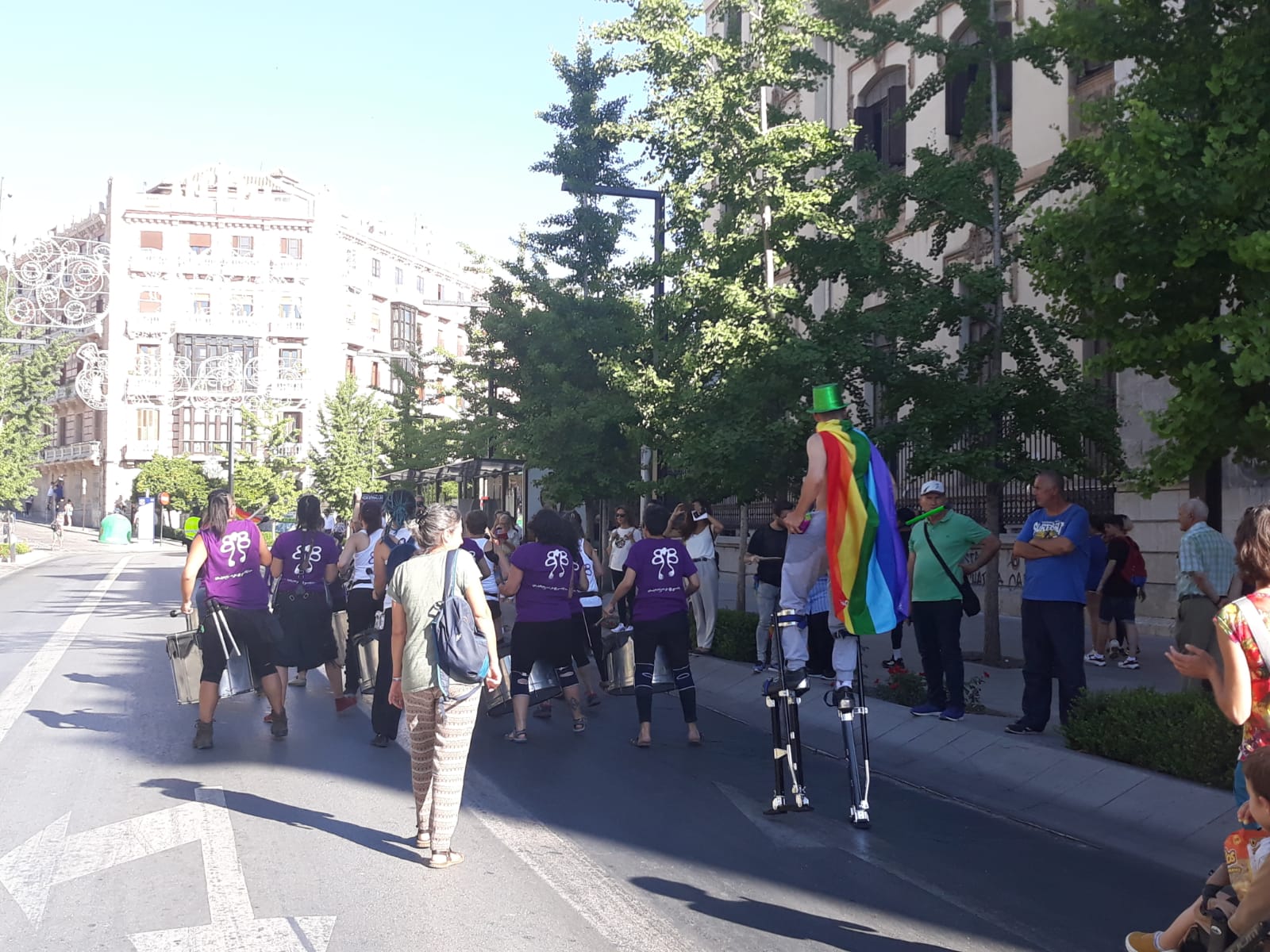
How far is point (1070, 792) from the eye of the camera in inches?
313

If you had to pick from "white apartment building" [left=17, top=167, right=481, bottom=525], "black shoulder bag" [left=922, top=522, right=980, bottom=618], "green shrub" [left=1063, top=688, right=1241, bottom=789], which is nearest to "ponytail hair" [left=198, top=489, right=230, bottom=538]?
"black shoulder bag" [left=922, top=522, right=980, bottom=618]

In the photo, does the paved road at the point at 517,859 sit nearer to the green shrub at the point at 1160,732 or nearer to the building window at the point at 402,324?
the green shrub at the point at 1160,732

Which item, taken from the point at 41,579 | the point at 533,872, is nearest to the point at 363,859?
the point at 533,872

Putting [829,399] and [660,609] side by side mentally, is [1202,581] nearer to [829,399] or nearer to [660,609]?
[829,399]

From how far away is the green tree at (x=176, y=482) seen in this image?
227 ft

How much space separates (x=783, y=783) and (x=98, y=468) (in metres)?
76.6

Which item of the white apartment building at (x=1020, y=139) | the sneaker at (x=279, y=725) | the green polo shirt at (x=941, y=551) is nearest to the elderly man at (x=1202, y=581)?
the green polo shirt at (x=941, y=551)

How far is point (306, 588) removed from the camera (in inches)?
439

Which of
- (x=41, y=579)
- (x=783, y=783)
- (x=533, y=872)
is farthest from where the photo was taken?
(x=41, y=579)

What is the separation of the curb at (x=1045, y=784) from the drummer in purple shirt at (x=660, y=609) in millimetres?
1171

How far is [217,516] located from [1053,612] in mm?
5903

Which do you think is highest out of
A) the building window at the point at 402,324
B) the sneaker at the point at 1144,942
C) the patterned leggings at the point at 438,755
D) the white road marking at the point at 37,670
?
the building window at the point at 402,324

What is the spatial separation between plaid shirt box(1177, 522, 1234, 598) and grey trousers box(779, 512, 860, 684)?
3334mm

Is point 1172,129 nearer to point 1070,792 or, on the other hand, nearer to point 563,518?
point 1070,792
